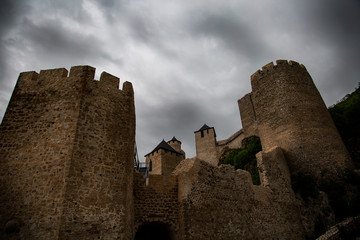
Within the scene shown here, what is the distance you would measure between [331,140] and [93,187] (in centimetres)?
1508

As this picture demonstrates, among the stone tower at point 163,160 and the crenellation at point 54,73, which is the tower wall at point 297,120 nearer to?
the stone tower at point 163,160

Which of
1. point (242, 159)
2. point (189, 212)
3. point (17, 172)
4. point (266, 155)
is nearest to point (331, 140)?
point (266, 155)

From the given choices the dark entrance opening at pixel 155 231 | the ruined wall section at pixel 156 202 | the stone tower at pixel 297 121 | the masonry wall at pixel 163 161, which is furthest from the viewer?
the masonry wall at pixel 163 161

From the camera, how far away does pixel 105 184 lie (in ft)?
21.7

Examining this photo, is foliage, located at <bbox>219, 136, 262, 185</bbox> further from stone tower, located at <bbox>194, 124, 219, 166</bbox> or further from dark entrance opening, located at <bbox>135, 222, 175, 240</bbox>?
stone tower, located at <bbox>194, 124, 219, 166</bbox>

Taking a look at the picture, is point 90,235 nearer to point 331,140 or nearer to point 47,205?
point 47,205

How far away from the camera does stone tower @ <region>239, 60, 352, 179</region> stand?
47.3 feet

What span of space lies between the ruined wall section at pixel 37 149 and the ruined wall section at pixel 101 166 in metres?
0.24

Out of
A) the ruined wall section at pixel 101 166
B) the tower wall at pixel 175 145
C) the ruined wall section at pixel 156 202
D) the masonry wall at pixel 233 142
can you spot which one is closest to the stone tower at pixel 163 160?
the masonry wall at pixel 233 142

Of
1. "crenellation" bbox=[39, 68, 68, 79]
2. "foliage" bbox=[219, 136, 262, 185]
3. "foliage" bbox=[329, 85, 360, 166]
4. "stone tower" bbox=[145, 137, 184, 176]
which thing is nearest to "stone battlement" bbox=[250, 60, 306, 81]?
"foliage" bbox=[329, 85, 360, 166]

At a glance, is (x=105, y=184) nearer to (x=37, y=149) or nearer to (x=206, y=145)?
(x=37, y=149)

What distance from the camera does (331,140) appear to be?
15.0 meters

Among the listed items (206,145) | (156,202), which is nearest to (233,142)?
A: (206,145)

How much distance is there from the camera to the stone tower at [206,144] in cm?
3431
